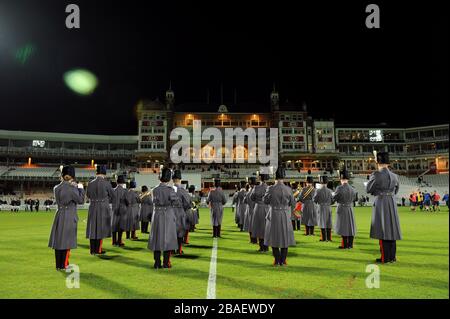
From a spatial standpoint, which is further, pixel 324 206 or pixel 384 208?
pixel 324 206

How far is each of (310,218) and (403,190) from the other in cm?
4422

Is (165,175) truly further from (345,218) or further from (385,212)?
(345,218)

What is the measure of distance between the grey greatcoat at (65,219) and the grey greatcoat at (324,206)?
8651 millimetres

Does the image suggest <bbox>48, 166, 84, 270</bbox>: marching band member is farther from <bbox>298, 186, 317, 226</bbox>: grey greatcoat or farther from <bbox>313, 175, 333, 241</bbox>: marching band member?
<bbox>298, 186, 317, 226</bbox>: grey greatcoat

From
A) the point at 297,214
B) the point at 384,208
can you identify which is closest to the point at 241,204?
the point at 297,214

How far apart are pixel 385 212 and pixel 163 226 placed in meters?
5.45

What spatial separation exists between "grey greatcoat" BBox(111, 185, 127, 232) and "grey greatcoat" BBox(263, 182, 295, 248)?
19.5 ft

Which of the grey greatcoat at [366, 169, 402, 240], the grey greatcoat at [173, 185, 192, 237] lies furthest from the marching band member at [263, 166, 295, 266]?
the grey greatcoat at [173, 185, 192, 237]

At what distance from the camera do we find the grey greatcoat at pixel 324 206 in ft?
40.0

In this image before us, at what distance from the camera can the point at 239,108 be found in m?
71.2

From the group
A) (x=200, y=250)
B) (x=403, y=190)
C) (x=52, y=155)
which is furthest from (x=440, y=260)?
(x=52, y=155)

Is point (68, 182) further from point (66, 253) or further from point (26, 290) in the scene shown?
point (26, 290)

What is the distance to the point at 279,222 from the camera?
7.61 meters

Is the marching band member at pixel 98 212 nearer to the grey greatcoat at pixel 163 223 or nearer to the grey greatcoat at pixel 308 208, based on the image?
the grey greatcoat at pixel 163 223
